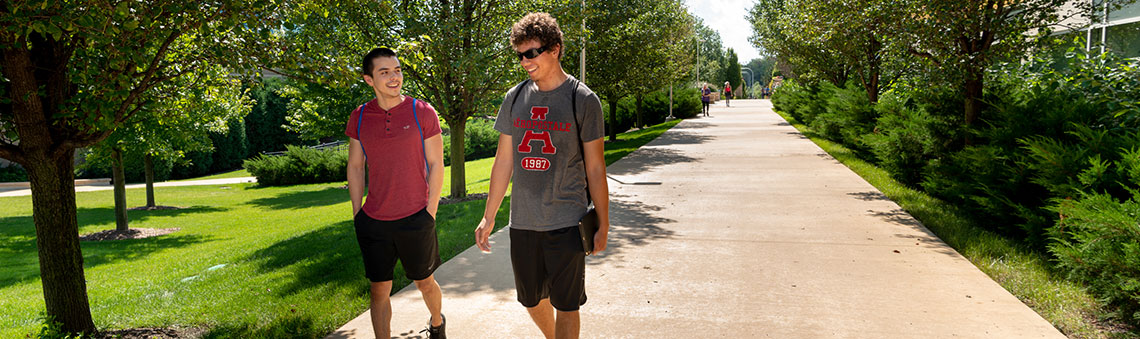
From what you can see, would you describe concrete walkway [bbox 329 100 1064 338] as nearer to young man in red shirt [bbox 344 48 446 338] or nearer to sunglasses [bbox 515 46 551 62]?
young man in red shirt [bbox 344 48 446 338]

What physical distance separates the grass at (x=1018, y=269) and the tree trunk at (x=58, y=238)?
5879mm

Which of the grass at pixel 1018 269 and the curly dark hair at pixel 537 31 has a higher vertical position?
the curly dark hair at pixel 537 31

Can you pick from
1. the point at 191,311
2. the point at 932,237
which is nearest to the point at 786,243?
the point at 932,237

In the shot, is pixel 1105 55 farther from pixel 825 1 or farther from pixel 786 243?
pixel 825 1

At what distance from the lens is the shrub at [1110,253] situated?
3982 mm

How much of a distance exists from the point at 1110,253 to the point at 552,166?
3.52 metres

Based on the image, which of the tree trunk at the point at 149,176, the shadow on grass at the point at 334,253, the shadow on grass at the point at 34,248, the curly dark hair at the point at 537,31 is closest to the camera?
the curly dark hair at the point at 537,31

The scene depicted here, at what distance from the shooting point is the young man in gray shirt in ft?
9.57

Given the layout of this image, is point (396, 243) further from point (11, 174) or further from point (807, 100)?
point (11, 174)

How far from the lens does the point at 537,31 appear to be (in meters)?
2.90

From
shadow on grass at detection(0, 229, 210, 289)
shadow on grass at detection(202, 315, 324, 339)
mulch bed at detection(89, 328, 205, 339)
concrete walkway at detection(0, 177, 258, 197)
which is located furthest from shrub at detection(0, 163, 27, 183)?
shadow on grass at detection(202, 315, 324, 339)

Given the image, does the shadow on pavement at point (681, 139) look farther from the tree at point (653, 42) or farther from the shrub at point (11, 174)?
the shrub at point (11, 174)

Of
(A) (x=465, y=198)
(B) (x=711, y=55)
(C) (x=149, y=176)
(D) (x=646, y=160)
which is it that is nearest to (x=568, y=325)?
(A) (x=465, y=198)

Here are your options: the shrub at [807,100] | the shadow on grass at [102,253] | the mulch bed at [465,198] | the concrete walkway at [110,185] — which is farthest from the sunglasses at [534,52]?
the concrete walkway at [110,185]
